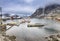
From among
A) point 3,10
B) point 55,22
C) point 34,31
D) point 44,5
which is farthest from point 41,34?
point 3,10

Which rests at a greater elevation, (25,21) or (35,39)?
(25,21)

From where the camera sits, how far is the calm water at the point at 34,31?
8.94 feet

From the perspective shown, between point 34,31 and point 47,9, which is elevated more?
point 47,9

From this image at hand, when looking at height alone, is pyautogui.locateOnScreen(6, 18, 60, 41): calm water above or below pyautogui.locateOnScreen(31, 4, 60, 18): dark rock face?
below

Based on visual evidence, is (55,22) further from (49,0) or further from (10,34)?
(10,34)

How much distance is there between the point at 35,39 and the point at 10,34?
548 millimetres

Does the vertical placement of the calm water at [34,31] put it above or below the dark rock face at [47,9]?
below

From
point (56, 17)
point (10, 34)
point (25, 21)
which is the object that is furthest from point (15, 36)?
point (56, 17)

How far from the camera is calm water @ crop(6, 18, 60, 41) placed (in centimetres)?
272

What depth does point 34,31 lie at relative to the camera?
275 cm

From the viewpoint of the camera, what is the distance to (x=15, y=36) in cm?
272

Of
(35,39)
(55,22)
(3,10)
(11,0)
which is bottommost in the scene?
(35,39)

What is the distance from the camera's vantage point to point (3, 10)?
2.79 metres

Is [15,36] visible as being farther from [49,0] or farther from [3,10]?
[49,0]
